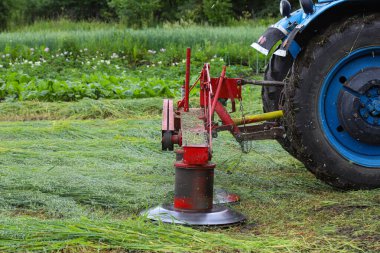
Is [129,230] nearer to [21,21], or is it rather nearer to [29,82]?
[29,82]

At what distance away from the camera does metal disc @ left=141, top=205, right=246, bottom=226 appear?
3934mm

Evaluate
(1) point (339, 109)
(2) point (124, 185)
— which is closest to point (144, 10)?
(2) point (124, 185)

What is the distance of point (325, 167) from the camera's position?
4598 millimetres

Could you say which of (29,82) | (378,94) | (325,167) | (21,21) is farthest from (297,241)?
(21,21)

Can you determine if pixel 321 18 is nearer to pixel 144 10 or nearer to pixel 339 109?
pixel 339 109

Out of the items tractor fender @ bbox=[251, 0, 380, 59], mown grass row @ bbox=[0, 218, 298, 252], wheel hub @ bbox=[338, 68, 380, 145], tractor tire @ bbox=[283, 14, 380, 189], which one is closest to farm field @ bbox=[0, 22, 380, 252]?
mown grass row @ bbox=[0, 218, 298, 252]

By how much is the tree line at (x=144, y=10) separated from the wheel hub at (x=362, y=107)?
68.0ft

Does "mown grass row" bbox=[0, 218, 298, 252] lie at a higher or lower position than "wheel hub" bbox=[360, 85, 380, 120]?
lower

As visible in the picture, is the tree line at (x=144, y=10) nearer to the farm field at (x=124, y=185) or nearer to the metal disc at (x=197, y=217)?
the farm field at (x=124, y=185)

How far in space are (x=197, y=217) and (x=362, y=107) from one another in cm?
134

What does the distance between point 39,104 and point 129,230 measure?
5.98 m

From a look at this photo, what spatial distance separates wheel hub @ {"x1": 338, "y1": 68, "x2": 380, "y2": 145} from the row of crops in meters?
5.80

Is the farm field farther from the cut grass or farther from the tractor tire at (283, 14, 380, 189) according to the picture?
the tractor tire at (283, 14, 380, 189)

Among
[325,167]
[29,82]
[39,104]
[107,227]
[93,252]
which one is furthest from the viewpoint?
[29,82]
